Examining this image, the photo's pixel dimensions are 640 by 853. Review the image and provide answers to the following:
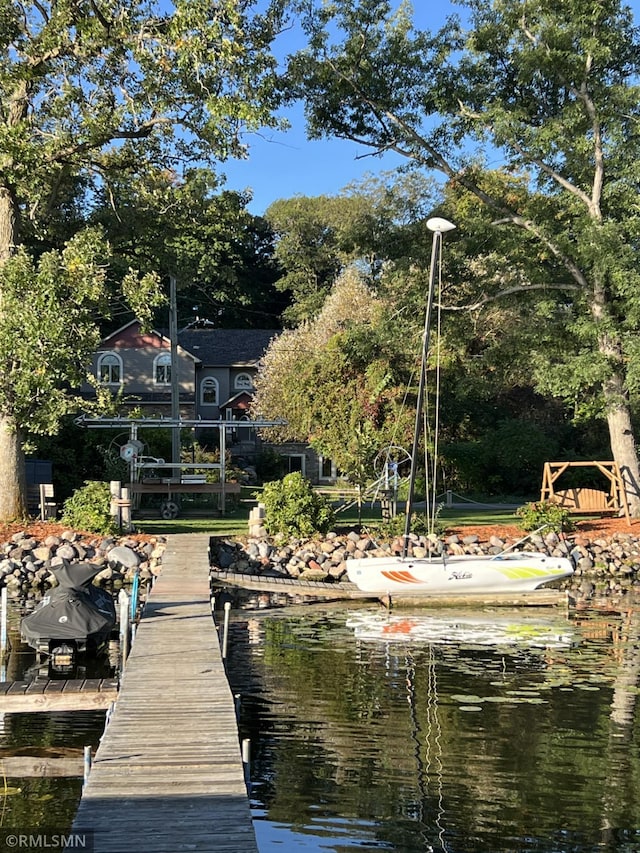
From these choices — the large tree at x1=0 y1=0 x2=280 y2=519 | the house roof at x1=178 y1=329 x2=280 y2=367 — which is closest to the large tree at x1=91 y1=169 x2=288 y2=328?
the large tree at x1=0 y1=0 x2=280 y2=519

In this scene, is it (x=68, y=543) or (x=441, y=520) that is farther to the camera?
(x=441, y=520)

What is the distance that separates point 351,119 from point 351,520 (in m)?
10.9

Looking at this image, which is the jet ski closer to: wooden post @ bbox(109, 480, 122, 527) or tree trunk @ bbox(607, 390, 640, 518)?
wooden post @ bbox(109, 480, 122, 527)

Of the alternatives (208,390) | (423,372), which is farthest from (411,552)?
(208,390)

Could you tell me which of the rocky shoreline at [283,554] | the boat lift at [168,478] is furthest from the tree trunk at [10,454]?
the boat lift at [168,478]

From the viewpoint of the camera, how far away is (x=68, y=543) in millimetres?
22188

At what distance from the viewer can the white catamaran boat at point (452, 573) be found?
770 inches

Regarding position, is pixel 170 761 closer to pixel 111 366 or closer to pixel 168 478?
pixel 168 478

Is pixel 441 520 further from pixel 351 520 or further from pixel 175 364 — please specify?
pixel 175 364

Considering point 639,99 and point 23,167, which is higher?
point 639,99

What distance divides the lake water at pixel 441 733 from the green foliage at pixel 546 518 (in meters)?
6.61

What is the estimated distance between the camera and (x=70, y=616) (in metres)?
14.9

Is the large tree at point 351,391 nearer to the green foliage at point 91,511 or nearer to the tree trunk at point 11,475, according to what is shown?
the green foliage at point 91,511

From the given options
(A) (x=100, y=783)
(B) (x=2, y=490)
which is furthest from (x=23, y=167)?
(A) (x=100, y=783)
